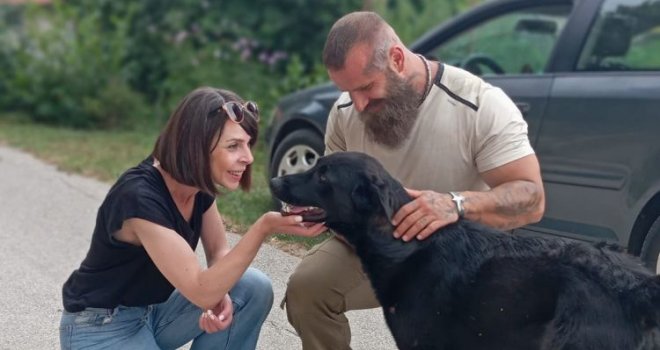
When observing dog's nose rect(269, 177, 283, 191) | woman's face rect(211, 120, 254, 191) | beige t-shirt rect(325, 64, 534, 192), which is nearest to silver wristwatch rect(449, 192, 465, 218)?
beige t-shirt rect(325, 64, 534, 192)

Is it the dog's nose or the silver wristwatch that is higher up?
the dog's nose

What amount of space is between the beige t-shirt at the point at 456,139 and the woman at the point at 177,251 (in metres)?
0.62

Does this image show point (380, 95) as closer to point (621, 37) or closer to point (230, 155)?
point (230, 155)

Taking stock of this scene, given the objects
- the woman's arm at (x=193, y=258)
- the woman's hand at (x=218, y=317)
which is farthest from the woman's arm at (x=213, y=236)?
the woman's arm at (x=193, y=258)

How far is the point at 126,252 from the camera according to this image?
358 centimetres

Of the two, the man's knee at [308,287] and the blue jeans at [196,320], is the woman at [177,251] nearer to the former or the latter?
the blue jeans at [196,320]

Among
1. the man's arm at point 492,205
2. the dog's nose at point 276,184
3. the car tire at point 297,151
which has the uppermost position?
the dog's nose at point 276,184

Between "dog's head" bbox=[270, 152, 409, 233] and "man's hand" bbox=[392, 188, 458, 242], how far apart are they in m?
0.04

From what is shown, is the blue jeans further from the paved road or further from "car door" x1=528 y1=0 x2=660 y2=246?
"car door" x1=528 y1=0 x2=660 y2=246

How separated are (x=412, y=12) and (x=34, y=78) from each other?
500 centimetres

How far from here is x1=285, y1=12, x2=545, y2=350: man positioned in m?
3.75

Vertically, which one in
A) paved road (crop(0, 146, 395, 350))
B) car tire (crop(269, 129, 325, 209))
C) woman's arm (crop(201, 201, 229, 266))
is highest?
woman's arm (crop(201, 201, 229, 266))

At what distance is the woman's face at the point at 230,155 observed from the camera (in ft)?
11.7

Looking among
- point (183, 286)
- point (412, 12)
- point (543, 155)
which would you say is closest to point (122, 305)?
point (183, 286)
